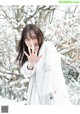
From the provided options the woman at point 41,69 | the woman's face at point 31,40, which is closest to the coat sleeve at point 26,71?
the woman at point 41,69

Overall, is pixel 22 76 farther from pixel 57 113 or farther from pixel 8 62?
pixel 57 113

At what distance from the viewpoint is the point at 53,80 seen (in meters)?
1.11

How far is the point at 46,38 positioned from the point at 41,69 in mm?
171

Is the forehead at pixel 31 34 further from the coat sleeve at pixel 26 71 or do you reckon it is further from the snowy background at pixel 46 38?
the coat sleeve at pixel 26 71

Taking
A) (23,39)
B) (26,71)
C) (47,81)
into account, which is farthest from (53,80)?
(23,39)

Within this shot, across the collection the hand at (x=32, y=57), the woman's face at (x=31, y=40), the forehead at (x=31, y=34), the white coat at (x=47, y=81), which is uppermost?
the forehead at (x=31, y=34)

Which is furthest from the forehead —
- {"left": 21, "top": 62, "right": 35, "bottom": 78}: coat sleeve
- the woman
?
{"left": 21, "top": 62, "right": 35, "bottom": 78}: coat sleeve

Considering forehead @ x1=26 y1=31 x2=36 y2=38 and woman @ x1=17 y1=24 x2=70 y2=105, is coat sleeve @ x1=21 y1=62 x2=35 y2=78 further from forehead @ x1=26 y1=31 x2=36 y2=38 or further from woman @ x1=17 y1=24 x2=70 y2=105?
forehead @ x1=26 y1=31 x2=36 y2=38

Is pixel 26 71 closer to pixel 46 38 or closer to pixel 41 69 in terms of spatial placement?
pixel 41 69

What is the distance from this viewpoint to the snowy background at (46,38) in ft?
3.67

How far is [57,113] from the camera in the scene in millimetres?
1112

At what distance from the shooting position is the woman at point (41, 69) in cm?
110

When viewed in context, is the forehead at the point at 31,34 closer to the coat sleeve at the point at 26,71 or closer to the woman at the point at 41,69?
the woman at the point at 41,69

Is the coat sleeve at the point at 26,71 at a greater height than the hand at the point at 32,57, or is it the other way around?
the hand at the point at 32,57
